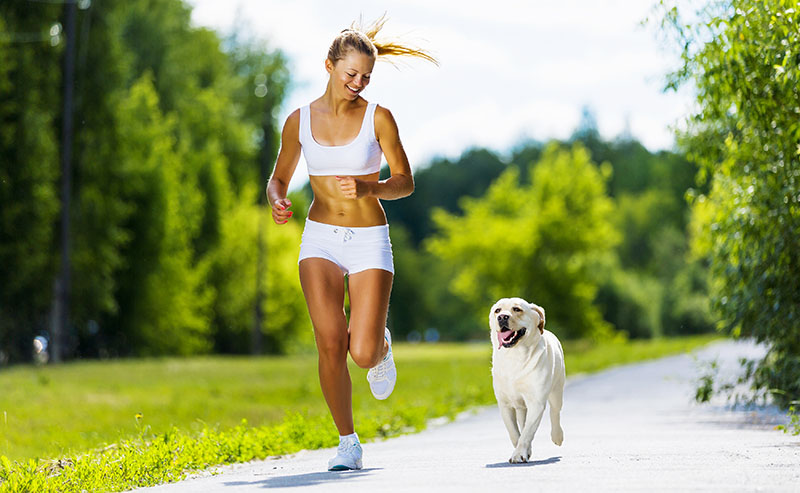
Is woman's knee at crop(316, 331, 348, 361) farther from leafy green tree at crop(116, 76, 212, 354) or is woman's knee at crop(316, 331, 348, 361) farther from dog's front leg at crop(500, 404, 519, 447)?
leafy green tree at crop(116, 76, 212, 354)

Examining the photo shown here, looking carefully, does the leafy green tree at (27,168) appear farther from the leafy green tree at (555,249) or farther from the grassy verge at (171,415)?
the leafy green tree at (555,249)

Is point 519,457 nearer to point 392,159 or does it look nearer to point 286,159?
point 392,159

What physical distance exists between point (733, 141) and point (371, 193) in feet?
22.8

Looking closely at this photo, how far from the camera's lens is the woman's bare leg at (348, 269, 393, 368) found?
25.5ft

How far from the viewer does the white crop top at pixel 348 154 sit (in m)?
7.64

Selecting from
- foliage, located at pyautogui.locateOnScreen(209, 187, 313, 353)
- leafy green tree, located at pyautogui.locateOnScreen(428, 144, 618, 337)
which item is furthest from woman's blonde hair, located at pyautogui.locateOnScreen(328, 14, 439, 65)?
foliage, located at pyautogui.locateOnScreen(209, 187, 313, 353)

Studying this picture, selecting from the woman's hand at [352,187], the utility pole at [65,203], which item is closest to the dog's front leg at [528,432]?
the woman's hand at [352,187]

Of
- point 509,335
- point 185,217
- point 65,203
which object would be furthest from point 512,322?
point 185,217

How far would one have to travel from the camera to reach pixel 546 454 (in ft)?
28.5

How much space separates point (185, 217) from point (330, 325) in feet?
150

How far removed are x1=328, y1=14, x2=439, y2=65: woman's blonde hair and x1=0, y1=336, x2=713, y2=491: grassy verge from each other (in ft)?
10.4

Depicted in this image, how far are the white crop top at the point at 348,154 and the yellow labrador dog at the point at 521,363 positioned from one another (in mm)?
1240

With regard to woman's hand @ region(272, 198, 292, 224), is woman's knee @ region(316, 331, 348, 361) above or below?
below

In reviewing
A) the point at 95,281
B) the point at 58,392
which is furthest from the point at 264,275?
the point at 58,392
